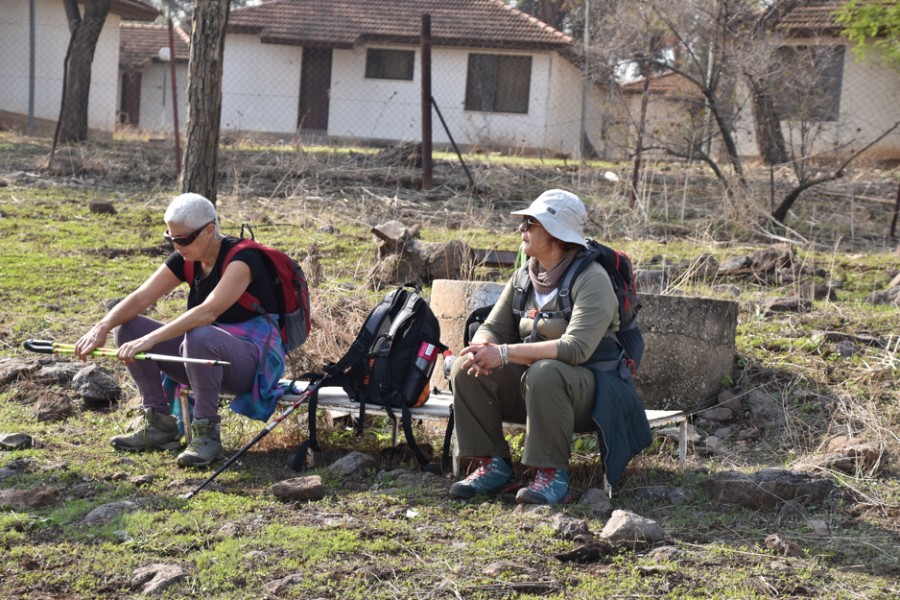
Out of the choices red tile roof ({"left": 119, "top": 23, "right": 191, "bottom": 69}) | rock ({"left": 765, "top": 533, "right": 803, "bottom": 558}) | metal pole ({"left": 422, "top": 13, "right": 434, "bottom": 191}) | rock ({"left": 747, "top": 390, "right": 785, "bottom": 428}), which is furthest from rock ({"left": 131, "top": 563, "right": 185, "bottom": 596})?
red tile roof ({"left": 119, "top": 23, "right": 191, "bottom": 69})

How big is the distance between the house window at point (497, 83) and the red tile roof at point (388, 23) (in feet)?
1.42

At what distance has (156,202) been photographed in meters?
12.0

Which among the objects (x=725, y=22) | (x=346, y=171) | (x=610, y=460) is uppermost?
(x=725, y=22)

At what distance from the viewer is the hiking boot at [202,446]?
532 cm

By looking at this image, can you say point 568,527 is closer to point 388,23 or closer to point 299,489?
point 299,489

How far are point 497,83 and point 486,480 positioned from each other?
70.5 feet

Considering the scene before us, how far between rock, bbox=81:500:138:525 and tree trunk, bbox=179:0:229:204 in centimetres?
514

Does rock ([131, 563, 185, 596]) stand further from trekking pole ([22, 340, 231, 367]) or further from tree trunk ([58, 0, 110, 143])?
tree trunk ([58, 0, 110, 143])

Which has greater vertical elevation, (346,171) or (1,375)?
(346,171)

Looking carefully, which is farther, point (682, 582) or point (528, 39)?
point (528, 39)

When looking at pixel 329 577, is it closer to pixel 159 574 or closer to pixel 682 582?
pixel 159 574

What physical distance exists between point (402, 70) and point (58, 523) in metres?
22.7

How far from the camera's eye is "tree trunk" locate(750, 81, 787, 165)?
45.5ft

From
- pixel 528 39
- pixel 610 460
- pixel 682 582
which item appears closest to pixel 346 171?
pixel 610 460
